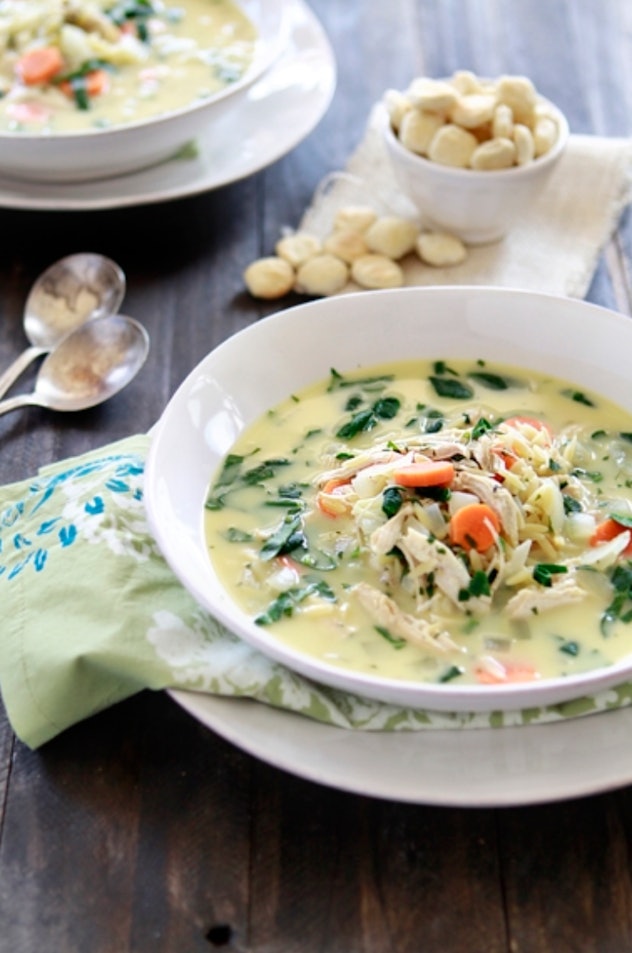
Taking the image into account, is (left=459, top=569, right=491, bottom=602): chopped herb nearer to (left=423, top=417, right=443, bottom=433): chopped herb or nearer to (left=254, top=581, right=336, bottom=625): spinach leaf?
(left=254, top=581, right=336, bottom=625): spinach leaf

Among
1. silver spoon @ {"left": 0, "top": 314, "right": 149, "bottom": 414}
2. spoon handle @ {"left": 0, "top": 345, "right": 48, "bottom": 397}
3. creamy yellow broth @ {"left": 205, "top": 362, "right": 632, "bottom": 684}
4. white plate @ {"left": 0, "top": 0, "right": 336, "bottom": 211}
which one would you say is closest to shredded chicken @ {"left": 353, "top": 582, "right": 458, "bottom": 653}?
creamy yellow broth @ {"left": 205, "top": 362, "right": 632, "bottom": 684}

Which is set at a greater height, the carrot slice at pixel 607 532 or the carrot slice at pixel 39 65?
the carrot slice at pixel 39 65

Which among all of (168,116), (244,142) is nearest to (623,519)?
(168,116)

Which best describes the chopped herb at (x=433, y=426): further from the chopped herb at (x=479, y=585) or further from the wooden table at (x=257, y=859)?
the wooden table at (x=257, y=859)

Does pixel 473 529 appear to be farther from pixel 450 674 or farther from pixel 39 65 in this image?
pixel 39 65

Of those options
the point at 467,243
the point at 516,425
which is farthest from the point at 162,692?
the point at 467,243

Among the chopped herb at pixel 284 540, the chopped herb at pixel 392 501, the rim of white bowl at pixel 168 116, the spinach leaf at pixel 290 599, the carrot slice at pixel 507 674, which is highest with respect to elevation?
the rim of white bowl at pixel 168 116

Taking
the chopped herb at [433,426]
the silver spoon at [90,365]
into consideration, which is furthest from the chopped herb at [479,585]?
the silver spoon at [90,365]
